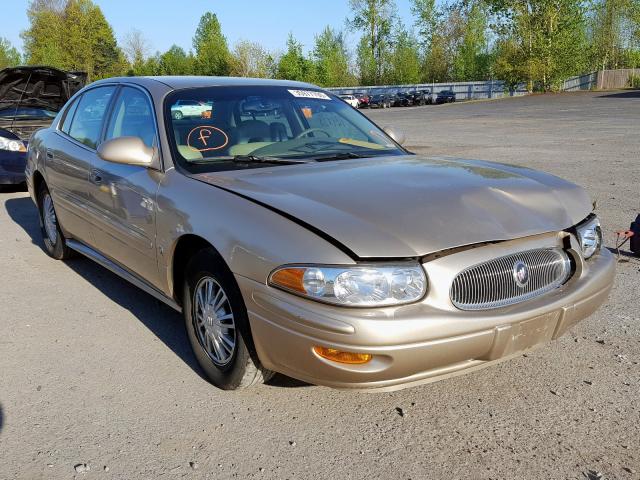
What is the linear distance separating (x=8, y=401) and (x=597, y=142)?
15.2 metres

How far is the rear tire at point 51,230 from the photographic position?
5449mm

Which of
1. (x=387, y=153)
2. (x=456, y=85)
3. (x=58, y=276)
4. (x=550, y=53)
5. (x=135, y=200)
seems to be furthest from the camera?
(x=456, y=85)

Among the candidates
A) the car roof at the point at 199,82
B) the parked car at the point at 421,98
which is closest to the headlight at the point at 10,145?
the car roof at the point at 199,82

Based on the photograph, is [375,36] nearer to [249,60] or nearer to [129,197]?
[249,60]

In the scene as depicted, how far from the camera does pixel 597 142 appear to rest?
50.5ft

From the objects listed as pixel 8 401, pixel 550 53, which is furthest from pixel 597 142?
pixel 550 53

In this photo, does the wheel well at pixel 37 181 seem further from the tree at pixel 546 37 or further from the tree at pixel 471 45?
the tree at pixel 471 45

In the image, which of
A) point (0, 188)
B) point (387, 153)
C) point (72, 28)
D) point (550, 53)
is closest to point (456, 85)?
point (550, 53)

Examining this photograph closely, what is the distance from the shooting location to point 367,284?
2.46 metres

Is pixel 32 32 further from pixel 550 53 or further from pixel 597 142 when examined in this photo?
pixel 597 142

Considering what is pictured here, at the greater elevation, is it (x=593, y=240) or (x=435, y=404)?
(x=593, y=240)

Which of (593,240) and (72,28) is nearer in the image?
(593,240)

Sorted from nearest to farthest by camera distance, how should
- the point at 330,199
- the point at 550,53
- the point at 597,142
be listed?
the point at 330,199 → the point at 597,142 → the point at 550,53

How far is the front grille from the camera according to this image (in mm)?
2557
